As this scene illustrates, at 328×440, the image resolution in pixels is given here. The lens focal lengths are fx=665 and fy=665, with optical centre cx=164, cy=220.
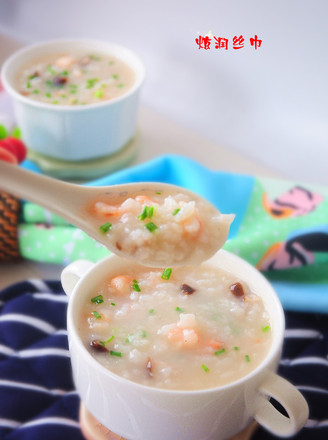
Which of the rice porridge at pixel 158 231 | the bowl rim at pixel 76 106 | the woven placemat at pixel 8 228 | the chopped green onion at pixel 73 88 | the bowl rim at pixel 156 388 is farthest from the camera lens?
the chopped green onion at pixel 73 88

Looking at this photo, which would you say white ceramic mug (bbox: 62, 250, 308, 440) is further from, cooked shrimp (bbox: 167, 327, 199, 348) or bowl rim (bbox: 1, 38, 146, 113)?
bowl rim (bbox: 1, 38, 146, 113)

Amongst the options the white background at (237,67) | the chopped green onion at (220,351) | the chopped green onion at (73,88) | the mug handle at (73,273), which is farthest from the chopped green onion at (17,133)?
the chopped green onion at (220,351)

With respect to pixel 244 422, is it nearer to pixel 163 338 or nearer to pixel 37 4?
pixel 163 338

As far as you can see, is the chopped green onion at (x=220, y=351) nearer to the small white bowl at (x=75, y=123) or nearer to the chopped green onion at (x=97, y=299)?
the chopped green onion at (x=97, y=299)

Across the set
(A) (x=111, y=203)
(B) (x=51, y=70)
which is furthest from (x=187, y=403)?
(B) (x=51, y=70)

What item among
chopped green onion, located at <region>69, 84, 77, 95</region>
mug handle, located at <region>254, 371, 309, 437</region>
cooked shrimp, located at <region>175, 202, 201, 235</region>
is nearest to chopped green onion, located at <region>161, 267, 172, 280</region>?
cooked shrimp, located at <region>175, 202, 201, 235</region>

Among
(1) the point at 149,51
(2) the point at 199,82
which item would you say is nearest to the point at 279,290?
(2) the point at 199,82
